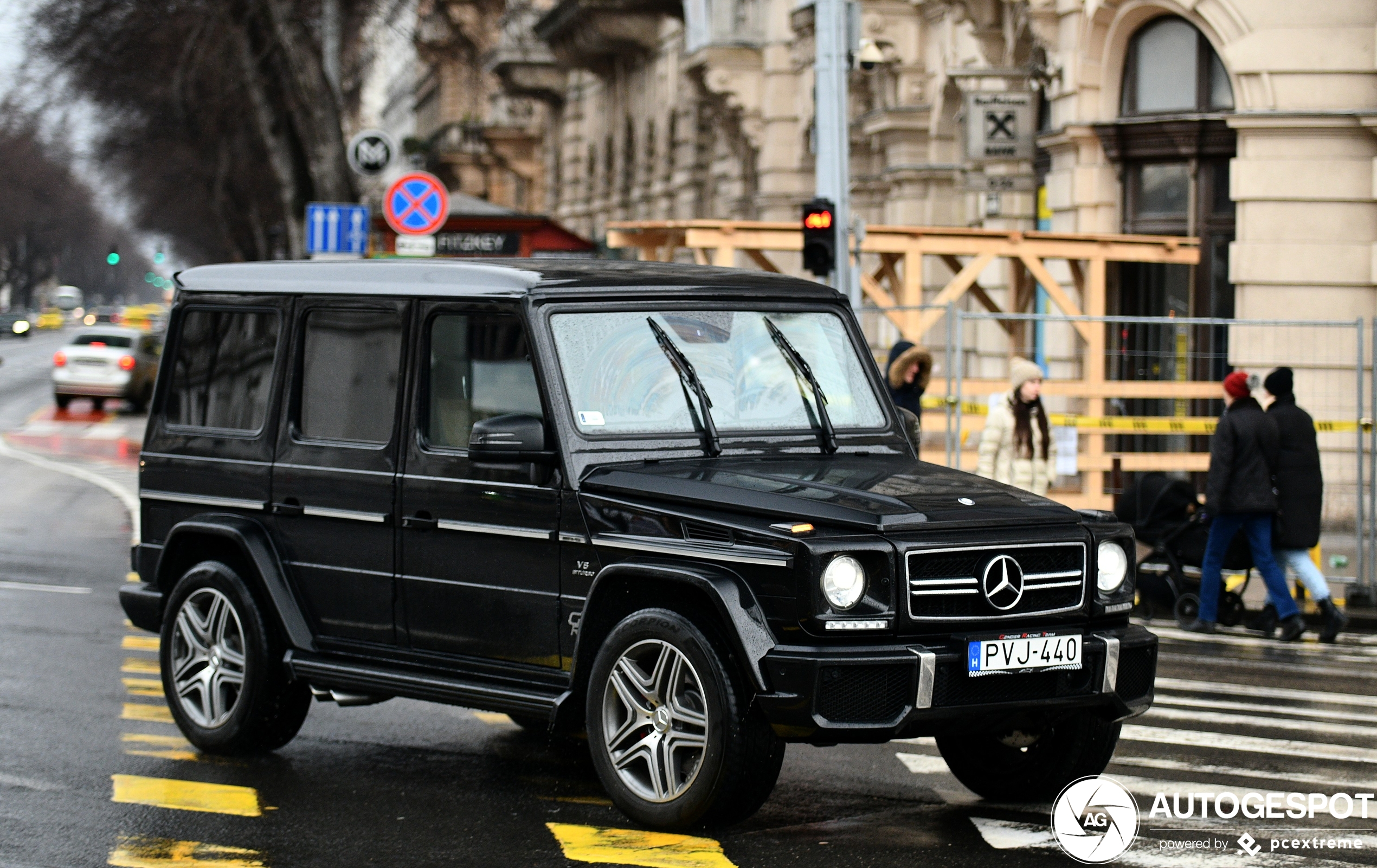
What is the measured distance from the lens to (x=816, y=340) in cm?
759

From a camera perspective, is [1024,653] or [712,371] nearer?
[1024,653]

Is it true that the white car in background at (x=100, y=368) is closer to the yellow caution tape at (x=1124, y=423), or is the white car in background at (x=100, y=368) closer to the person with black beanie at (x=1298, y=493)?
the yellow caution tape at (x=1124, y=423)

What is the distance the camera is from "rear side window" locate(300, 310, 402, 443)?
294 inches

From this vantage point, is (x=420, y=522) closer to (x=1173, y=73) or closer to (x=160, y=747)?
(x=160, y=747)

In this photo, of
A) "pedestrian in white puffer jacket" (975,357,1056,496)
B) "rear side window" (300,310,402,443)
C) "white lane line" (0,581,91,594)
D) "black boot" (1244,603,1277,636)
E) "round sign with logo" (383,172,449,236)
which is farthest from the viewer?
"round sign with logo" (383,172,449,236)

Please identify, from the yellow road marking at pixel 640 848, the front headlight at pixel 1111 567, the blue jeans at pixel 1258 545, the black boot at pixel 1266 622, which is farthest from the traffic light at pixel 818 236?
the yellow road marking at pixel 640 848

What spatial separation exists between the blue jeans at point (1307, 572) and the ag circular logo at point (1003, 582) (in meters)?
7.20

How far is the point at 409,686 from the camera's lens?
7.18m

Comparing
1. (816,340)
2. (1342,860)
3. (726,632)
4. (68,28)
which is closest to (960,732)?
(726,632)

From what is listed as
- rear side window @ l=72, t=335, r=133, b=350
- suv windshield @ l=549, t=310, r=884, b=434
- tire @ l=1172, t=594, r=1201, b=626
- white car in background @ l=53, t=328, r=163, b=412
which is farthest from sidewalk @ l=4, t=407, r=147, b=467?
suv windshield @ l=549, t=310, r=884, b=434

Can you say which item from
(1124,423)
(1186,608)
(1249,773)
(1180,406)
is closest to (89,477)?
(1180,406)

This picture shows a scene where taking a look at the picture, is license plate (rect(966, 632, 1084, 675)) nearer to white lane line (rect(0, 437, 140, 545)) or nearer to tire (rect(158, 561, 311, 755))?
tire (rect(158, 561, 311, 755))

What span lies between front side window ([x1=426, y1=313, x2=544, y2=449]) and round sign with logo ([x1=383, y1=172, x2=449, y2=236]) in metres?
13.7

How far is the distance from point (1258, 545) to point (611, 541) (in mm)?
7401
